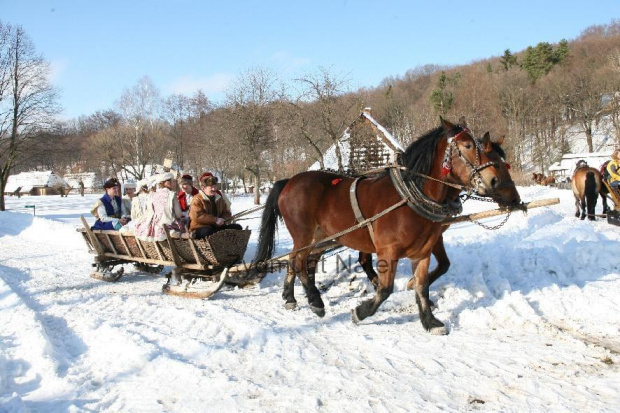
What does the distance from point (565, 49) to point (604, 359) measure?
67862mm

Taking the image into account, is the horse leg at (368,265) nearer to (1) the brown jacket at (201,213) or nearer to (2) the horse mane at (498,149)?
(1) the brown jacket at (201,213)

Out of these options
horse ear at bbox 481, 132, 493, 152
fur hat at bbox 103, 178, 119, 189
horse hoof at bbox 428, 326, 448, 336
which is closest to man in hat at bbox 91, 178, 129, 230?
fur hat at bbox 103, 178, 119, 189

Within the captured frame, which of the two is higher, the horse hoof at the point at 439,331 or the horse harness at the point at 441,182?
the horse harness at the point at 441,182

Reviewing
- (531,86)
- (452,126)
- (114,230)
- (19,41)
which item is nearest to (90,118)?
(19,41)

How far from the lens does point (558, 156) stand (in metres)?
49.3

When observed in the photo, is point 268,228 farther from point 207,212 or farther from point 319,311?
point 319,311

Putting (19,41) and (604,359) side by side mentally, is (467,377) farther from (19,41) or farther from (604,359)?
(19,41)

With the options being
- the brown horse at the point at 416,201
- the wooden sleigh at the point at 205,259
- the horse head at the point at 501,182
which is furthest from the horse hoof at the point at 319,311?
Result: the horse head at the point at 501,182

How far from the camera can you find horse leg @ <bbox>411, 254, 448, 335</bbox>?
15.2 ft

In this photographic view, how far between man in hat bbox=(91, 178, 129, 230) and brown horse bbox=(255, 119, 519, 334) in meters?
4.26

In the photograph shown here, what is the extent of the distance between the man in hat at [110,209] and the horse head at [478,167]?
5793mm

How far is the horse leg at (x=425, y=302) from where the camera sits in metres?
4.62

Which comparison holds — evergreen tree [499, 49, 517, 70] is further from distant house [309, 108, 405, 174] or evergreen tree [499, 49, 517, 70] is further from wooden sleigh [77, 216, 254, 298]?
wooden sleigh [77, 216, 254, 298]

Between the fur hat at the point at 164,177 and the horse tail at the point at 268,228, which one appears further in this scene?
the fur hat at the point at 164,177
